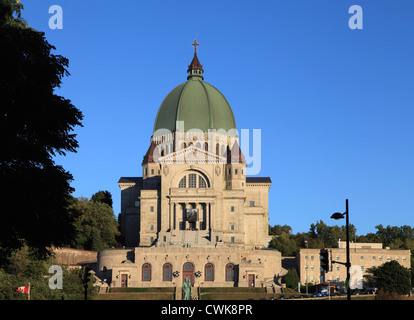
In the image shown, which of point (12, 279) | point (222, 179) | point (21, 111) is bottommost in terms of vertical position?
point (12, 279)

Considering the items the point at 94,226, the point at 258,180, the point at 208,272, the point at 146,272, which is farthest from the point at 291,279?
the point at 94,226

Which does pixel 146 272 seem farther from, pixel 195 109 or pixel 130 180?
pixel 195 109

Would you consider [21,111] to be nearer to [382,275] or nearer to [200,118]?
[382,275]

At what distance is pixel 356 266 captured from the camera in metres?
107

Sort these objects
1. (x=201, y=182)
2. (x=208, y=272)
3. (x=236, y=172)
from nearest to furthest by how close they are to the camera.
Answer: (x=208, y=272) → (x=201, y=182) → (x=236, y=172)

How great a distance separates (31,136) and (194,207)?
87016 millimetres

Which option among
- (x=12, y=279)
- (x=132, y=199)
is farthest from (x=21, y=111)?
(x=132, y=199)

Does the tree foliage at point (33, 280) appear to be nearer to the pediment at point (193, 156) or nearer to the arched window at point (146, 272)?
the arched window at point (146, 272)

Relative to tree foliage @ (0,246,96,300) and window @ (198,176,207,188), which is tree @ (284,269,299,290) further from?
tree foliage @ (0,246,96,300)

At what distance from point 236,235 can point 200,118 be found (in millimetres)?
25508

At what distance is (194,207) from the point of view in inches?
4498

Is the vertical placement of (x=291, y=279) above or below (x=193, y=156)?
below

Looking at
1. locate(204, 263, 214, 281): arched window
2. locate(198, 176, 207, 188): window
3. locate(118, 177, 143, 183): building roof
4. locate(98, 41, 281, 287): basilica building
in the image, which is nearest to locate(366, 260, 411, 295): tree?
locate(98, 41, 281, 287): basilica building

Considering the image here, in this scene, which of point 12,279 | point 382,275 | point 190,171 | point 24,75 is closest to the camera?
point 24,75
